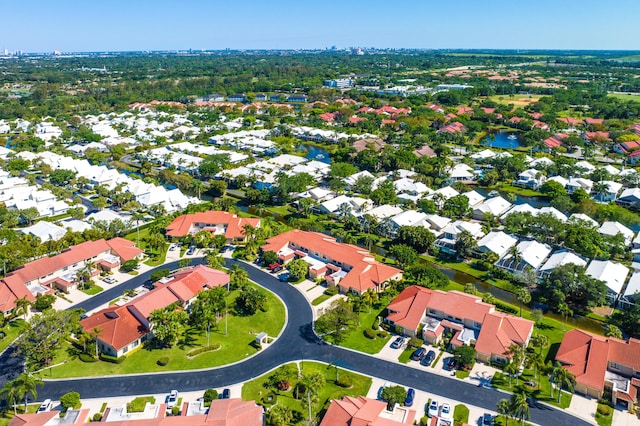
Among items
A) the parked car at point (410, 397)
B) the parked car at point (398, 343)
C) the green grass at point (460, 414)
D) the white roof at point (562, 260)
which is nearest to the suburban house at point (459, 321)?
the parked car at point (398, 343)

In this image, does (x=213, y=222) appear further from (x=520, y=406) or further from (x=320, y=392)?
(x=520, y=406)

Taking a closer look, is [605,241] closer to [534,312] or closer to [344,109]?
[534,312]

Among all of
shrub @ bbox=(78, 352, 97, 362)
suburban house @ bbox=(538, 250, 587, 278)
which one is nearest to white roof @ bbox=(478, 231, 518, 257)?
suburban house @ bbox=(538, 250, 587, 278)

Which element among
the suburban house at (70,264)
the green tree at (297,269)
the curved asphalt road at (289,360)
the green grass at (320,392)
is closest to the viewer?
the green grass at (320,392)

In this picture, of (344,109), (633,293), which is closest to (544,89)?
(344,109)

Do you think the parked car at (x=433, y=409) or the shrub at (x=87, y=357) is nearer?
the parked car at (x=433, y=409)

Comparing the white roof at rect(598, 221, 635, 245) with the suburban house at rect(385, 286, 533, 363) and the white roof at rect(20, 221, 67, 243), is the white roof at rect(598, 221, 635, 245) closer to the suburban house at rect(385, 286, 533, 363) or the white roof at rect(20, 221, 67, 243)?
the suburban house at rect(385, 286, 533, 363)

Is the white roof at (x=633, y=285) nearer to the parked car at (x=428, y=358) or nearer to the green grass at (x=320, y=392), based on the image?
the parked car at (x=428, y=358)
